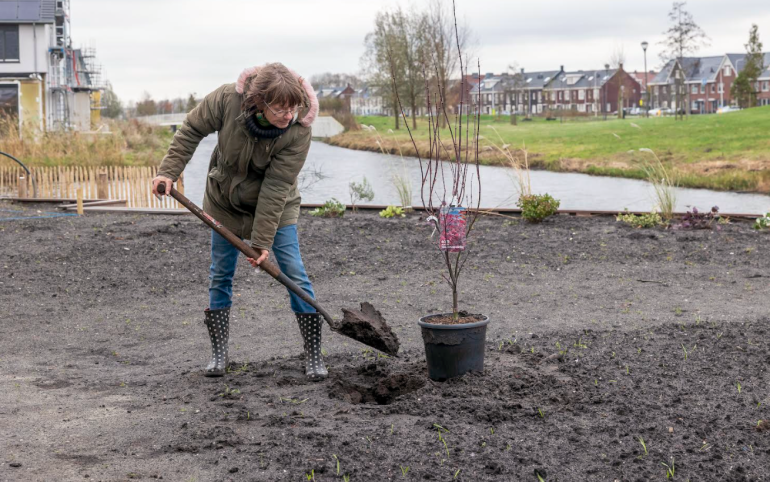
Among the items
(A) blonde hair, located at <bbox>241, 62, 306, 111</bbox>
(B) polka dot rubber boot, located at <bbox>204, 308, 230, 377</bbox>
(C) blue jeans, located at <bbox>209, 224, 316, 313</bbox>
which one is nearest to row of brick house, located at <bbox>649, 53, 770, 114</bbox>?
(C) blue jeans, located at <bbox>209, 224, 316, 313</bbox>

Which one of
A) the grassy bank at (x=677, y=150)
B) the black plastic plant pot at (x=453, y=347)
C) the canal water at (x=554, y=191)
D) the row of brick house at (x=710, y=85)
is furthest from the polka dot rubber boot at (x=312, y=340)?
the row of brick house at (x=710, y=85)

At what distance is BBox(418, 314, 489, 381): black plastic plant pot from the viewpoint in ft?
12.8

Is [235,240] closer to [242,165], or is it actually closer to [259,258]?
[259,258]

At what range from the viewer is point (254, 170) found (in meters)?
4.15

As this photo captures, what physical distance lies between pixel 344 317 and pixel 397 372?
1.34 feet

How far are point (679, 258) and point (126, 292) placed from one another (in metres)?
5.26

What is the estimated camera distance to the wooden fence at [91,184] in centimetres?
1384

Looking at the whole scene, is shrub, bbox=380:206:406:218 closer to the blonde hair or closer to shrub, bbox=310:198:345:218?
shrub, bbox=310:198:345:218

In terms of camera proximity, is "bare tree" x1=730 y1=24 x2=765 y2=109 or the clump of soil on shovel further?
"bare tree" x1=730 y1=24 x2=765 y2=109

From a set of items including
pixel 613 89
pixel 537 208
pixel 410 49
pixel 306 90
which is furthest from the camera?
pixel 613 89

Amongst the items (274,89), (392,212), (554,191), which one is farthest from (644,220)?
(554,191)

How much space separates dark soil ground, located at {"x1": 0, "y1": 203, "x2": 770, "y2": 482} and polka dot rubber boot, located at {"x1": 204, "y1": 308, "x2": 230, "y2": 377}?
0.30 feet

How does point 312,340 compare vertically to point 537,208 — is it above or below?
below

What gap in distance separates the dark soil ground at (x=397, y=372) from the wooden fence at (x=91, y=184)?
225 inches
